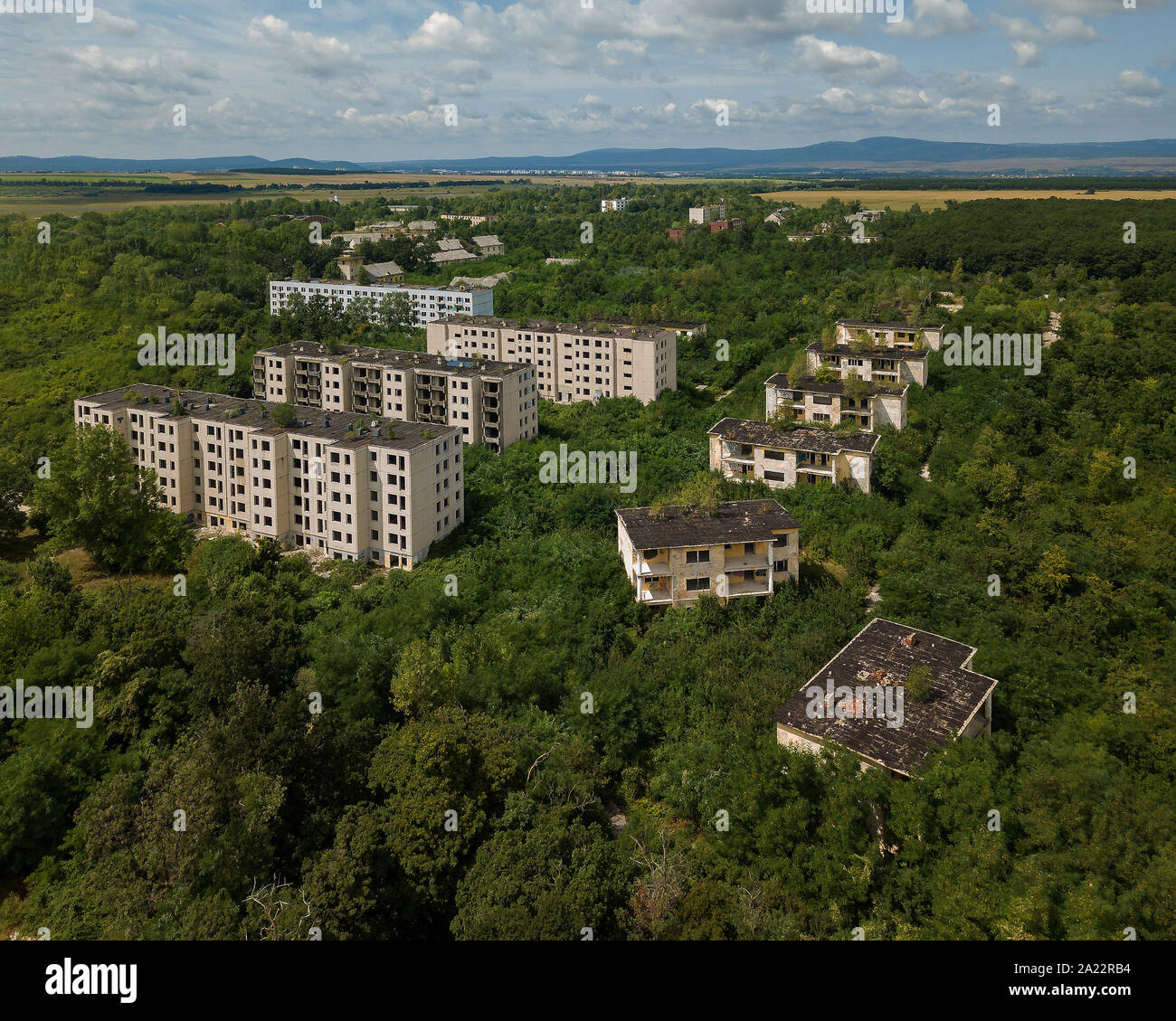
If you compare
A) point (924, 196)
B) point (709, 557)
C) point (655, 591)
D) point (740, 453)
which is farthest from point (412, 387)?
point (924, 196)

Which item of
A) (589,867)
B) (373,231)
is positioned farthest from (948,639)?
(373,231)

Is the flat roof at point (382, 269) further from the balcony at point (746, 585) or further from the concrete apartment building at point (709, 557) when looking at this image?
the balcony at point (746, 585)

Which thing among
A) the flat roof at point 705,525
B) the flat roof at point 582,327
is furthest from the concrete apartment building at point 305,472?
the flat roof at point 582,327

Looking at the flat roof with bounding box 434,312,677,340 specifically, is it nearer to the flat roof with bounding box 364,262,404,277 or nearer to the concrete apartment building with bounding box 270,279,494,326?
the concrete apartment building with bounding box 270,279,494,326

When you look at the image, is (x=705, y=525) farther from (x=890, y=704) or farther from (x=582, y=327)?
(x=582, y=327)

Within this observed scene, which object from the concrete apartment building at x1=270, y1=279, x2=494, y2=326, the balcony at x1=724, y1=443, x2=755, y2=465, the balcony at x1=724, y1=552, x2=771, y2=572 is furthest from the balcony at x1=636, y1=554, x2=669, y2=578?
the concrete apartment building at x1=270, y1=279, x2=494, y2=326

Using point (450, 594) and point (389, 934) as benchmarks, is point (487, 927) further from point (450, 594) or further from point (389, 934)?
point (450, 594)
